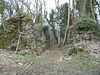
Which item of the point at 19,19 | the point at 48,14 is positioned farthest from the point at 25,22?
the point at 48,14

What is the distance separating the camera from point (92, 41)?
37.9 ft

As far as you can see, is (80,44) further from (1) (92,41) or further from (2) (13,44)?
(2) (13,44)

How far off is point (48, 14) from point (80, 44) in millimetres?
10126

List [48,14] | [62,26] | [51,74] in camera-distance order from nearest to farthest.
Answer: [51,74]
[62,26]
[48,14]

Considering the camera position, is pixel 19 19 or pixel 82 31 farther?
pixel 82 31

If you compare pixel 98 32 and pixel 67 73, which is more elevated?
pixel 98 32

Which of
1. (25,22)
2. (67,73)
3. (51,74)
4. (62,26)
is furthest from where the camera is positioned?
(62,26)

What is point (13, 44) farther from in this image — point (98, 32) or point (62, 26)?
point (62, 26)

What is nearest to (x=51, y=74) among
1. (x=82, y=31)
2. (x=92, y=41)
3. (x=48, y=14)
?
(x=92, y=41)

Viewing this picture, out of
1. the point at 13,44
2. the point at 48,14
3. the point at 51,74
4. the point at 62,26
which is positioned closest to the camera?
the point at 51,74

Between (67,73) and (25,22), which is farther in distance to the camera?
(25,22)

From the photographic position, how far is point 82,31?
1253 cm

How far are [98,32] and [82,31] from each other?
137 cm

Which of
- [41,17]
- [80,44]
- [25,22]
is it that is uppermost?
[41,17]
